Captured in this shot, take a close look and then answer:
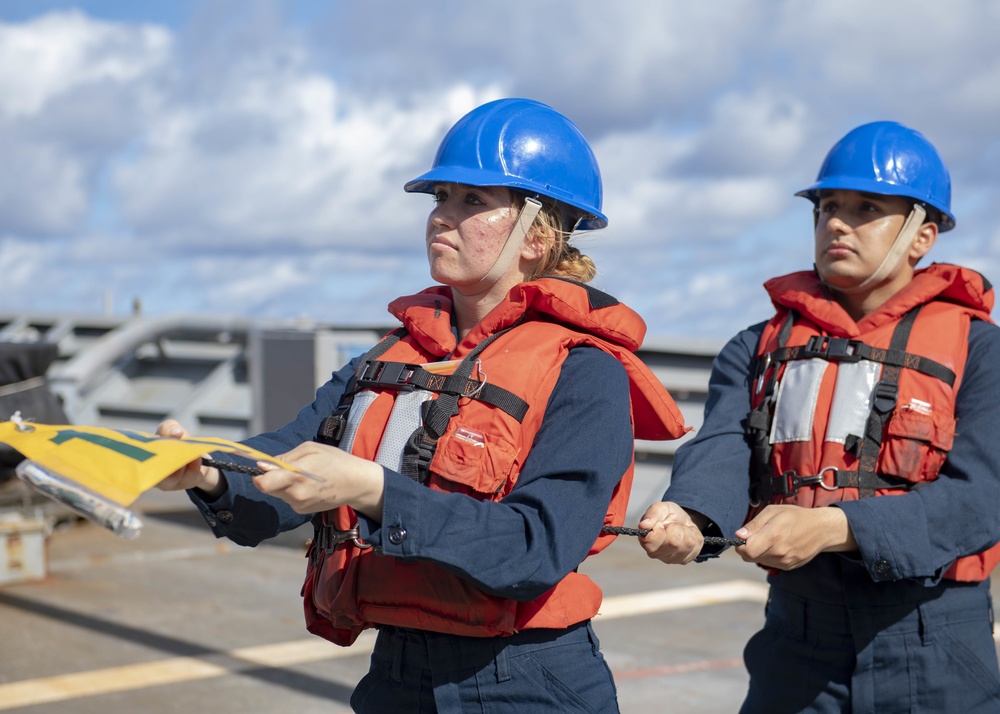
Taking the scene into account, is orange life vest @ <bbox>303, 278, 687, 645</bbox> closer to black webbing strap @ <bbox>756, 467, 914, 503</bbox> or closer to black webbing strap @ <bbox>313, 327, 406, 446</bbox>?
black webbing strap @ <bbox>313, 327, 406, 446</bbox>

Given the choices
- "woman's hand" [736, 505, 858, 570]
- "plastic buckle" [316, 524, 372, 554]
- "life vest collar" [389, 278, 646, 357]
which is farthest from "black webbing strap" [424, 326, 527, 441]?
"woman's hand" [736, 505, 858, 570]

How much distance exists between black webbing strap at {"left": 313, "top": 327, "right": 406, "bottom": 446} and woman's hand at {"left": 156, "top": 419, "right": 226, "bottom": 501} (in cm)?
25

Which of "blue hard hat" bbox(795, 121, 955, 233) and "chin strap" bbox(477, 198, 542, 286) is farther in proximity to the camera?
"blue hard hat" bbox(795, 121, 955, 233)

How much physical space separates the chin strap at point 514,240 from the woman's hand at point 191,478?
2.19ft

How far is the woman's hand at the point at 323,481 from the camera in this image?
1.72 metres

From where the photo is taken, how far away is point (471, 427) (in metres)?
2.10

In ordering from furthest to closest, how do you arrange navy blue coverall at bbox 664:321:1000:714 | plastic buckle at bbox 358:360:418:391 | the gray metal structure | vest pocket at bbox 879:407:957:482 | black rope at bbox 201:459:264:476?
the gray metal structure < vest pocket at bbox 879:407:957:482 < navy blue coverall at bbox 664:321:1000:714 < plastic buckle at bbox 358:360:418:391 < black rope at bbox 201:459:264:476

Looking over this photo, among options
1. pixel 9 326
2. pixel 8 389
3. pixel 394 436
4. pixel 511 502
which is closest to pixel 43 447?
pixel 394 436

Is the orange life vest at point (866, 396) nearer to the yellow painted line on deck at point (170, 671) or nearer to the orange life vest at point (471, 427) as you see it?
the orange life vest at point (471, 427)

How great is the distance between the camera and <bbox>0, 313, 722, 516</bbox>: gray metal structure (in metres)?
8.13

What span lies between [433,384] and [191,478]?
0.48 metres

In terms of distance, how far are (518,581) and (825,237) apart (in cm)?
154

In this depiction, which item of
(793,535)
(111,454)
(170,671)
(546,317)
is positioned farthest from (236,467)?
(170,671)

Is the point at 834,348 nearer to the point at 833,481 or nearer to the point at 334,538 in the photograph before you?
the point at 833,481
